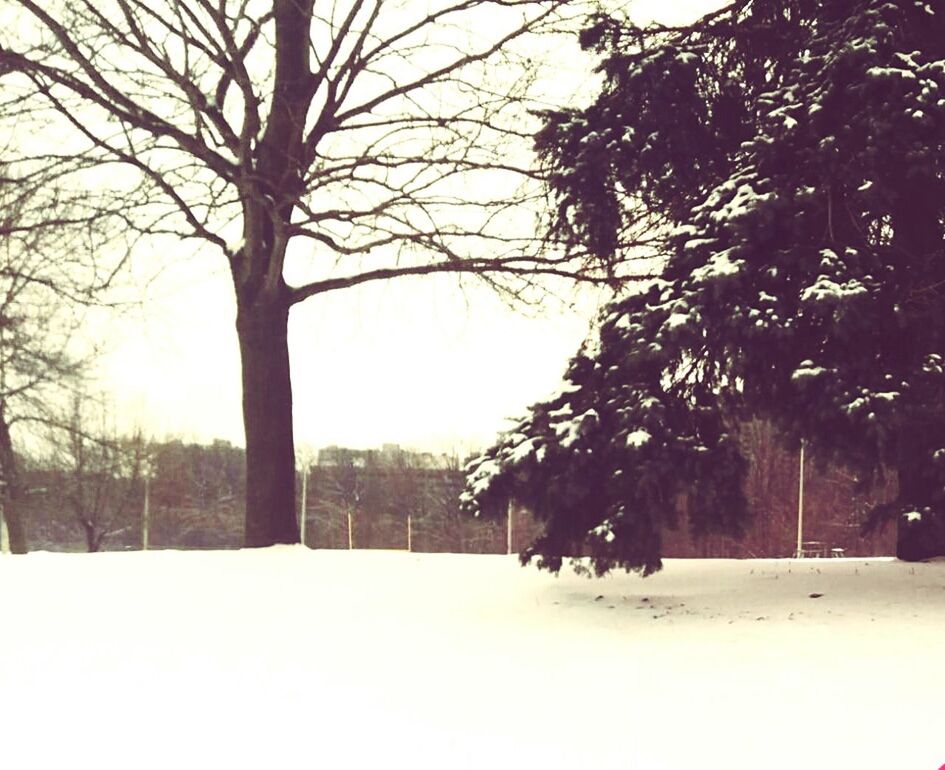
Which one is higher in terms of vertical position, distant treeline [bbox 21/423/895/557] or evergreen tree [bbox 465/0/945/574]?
evergreen tree [bbox 465/0/945/574]

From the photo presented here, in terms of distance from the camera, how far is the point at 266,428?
35.1 feet

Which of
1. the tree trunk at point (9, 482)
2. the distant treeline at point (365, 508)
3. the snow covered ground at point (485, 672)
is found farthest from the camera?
the distant treeline at point (365, 508)

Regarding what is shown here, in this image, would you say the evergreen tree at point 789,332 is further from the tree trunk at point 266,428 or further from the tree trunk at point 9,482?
the tree trunk at point 9,482

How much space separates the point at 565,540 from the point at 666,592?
4.43ft

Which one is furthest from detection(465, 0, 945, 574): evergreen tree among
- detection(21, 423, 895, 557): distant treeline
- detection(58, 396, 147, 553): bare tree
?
detection(21, 423, 895, 557): distant treeline

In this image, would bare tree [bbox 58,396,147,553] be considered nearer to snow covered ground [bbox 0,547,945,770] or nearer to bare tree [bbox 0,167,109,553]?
bare tree [bbox 0,167,109,553]

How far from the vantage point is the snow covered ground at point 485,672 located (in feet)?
14.1

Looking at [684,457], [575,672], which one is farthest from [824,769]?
[684,457]

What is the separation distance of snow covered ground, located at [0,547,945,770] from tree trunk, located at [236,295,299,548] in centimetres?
220

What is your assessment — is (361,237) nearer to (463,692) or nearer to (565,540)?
(565,540)

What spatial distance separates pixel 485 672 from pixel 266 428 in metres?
5.88

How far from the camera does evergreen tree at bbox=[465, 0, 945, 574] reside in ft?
19.9

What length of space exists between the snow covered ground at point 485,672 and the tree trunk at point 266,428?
7.23 ft

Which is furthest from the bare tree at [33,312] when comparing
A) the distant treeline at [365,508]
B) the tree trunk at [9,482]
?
the distant treeline at [365,508]
